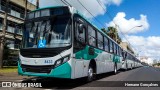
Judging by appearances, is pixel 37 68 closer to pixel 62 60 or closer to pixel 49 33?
pixel 62 60

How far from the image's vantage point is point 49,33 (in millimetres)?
10602

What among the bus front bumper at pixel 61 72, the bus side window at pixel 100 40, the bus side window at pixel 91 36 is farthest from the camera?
the bus side window at pixel 100 40

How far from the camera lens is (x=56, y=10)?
1114 cm

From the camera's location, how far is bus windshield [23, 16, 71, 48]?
1047cm

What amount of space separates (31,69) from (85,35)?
331 cm

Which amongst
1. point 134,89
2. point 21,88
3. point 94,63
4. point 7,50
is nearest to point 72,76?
point 21,88

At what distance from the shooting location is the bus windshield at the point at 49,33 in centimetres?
1047

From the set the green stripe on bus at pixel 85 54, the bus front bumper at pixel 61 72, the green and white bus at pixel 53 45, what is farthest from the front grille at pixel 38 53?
the green stripe on bus at pixel 85 54

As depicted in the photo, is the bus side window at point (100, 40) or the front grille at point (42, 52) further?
the bus side window at point (100, 40)

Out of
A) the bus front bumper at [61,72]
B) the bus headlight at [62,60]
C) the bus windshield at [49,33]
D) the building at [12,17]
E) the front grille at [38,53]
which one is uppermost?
the building at [12,17]

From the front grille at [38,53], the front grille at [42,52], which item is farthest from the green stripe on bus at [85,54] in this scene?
the front grille at [38,53]

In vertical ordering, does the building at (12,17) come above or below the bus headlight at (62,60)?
above

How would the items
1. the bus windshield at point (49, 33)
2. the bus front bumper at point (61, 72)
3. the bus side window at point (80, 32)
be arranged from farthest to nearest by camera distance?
the bus side window at point (80, 32) → the bus windshield at point (49, 33) → the bus front bumper at point (61, 72)

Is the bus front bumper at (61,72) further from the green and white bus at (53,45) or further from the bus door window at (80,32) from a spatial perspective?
the bus door window at (80,32)
